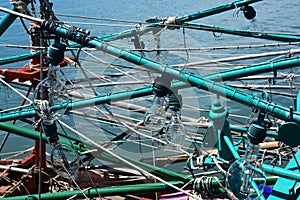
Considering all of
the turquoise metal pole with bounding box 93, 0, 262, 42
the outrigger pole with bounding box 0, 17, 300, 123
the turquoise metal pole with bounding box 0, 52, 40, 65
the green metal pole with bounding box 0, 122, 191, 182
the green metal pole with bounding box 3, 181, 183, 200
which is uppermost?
the turquoise metal pole with bounding box 93, 0, 262, 42

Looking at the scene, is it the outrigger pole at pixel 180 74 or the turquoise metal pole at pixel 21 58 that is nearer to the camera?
the outrigger pole at pixel 180 74

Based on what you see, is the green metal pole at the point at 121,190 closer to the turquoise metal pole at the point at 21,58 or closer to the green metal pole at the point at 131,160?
the green metal pole at the point at 131,160

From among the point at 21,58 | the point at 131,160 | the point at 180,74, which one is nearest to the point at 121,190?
the point at 131,160

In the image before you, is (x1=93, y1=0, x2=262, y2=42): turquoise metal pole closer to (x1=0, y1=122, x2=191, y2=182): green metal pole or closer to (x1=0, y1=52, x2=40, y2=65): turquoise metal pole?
(x1=0, y1=52, x2=40, y2=65): turquoise metal pole

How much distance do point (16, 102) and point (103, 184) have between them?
27.1 ft

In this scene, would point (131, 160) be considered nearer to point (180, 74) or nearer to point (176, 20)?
point (180, 74)

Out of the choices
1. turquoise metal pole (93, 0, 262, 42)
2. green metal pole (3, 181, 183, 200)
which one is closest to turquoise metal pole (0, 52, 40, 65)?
turquoise metal pole (93, 0, 262, 42)

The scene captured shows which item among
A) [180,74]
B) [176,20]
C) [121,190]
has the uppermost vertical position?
[176,20]

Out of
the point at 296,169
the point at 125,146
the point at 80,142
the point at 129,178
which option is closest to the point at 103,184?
the point at 129,178

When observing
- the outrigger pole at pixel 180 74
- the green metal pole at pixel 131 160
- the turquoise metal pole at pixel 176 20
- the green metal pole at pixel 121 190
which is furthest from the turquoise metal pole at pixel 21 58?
the outrigger pole at pixel 180 74

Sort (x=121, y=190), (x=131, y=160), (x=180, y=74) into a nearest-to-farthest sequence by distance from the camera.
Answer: (x=180, y=74) → (x=121, y=190) → (x=131, y=160)

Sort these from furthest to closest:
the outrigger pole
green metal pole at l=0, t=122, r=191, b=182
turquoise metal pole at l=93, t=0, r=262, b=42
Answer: turquoise metal pole at l=93, t=0, r=262, b=42
green metal pole at l=0, t=122, r=191, b=182
the outrigger pole

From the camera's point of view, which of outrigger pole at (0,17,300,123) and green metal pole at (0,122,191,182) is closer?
outrigger pole at (0,17,300,123)

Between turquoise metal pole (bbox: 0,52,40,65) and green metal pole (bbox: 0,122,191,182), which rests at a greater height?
turquoise metal pole (bbox: 0,52,40,65)
